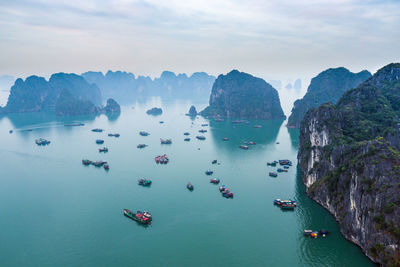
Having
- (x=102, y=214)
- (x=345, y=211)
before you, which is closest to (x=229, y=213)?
(x=345, y=211)

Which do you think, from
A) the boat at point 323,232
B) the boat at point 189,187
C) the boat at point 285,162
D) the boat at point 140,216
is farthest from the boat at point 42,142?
the boat at point 323,232

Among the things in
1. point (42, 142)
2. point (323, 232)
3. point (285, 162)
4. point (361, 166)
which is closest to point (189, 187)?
point (323, 232)

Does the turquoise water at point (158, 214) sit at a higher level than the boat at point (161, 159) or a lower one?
lower

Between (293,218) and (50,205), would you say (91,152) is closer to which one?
(50,205)

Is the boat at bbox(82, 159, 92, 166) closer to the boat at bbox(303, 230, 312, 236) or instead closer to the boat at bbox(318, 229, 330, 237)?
the boat at bbox(303, 230, 312, 236)

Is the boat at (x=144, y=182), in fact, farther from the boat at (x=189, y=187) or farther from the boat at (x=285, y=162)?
the boat at (x=285, y=162)

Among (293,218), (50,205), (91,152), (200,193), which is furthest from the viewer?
(91,152)
